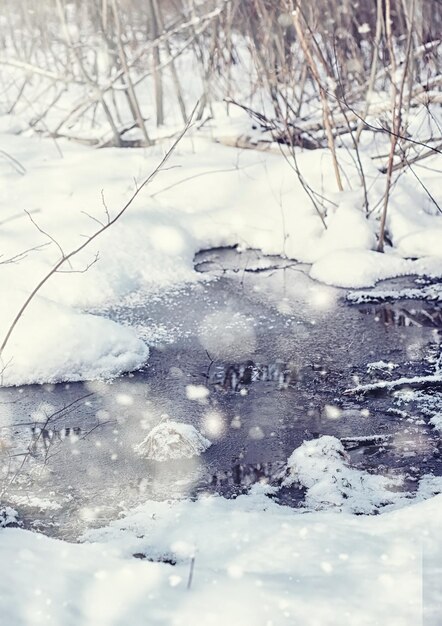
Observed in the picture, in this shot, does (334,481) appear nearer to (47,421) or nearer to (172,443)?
(172,443)

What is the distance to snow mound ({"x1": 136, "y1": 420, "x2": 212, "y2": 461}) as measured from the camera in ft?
10.6

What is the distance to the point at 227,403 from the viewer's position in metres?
3.69

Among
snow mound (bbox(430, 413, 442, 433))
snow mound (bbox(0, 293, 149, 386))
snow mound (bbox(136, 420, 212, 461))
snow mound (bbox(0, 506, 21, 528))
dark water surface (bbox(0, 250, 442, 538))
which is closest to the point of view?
snow mound (bbox(0, 506, 21, 528))

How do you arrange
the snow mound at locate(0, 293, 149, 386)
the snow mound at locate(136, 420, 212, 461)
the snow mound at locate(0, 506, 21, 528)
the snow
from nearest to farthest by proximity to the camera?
1. the snow
2. the snow mound at locate(0, 506, 21, 528)
3. the snow mound at locate(136, 420, 212, 461)
4. the snow mound at locate(0, 293, 149, 386)

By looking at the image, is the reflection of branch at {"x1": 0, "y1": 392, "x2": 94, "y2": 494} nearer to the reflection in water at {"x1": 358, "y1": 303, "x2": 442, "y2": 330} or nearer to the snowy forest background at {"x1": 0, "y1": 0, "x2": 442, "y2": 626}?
the snowy forest background at {"x1": 0, "y1": 0, "x2": 442, "y2": 626}

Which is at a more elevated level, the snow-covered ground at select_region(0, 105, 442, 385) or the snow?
the snow

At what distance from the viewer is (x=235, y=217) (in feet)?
21.1

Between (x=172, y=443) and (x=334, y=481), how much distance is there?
2.43 feet

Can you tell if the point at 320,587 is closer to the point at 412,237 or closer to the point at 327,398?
the point at 327,398

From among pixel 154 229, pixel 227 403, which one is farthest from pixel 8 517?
pixel 154 229

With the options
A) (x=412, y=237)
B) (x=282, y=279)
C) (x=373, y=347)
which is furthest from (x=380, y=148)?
(x=373, y=347)

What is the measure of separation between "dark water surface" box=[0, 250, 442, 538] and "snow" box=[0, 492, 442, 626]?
1.41ft

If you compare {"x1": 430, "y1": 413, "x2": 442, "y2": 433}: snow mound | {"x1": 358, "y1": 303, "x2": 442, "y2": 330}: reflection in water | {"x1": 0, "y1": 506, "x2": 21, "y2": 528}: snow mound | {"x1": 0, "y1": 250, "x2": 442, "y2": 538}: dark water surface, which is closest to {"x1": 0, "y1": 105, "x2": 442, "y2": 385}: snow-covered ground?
{"x1": 0, "y1": 250, "x2": 442, "y2": 538}: dark water surface

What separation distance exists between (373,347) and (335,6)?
7775 millimetres
